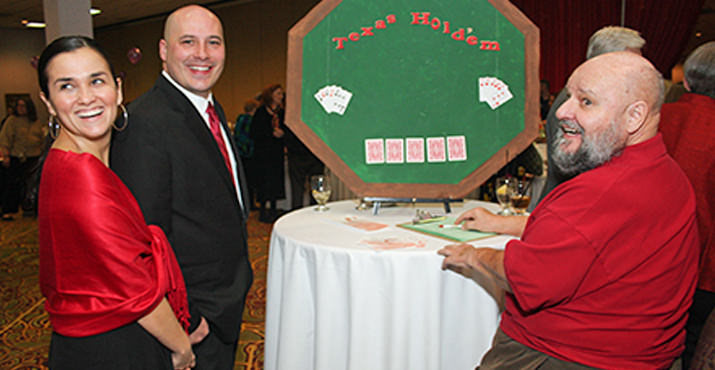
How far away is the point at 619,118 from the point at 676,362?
27.9 inches

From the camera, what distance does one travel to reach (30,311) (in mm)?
3789

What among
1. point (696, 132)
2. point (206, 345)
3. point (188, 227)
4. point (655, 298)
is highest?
point (696, 132)

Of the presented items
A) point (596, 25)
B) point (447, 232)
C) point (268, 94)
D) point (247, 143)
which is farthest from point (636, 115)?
point (596, 25)

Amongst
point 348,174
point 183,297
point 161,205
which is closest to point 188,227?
point 161,205

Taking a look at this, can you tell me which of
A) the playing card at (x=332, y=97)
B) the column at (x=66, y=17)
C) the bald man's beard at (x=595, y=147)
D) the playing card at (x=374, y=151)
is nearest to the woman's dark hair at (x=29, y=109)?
the column at (x=66, y=17)

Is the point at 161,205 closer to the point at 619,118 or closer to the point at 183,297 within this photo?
the point at 183,297

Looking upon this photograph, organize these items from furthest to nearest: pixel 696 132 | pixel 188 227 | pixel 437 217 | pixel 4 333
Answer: pixel 4 333 < pixel 437 217 < pixel 696 132 < pixel 188 227

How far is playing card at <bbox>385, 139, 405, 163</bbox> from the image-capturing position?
2.38m

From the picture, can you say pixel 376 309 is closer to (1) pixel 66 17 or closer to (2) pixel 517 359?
(2) pixel 517 359

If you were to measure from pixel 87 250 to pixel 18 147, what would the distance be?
23.1 feet

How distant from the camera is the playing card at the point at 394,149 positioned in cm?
238

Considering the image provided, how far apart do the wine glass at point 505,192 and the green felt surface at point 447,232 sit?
11.4 inches

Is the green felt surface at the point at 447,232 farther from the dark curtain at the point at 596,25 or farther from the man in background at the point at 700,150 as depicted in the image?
the dark curtain at the point at 596,25

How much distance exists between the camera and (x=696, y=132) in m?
2.10
